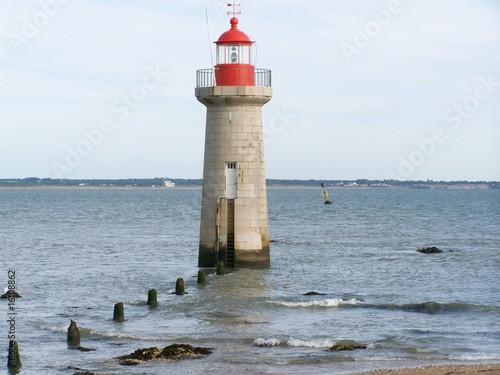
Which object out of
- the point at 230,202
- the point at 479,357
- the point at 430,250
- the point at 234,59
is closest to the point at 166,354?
the point at 479,357

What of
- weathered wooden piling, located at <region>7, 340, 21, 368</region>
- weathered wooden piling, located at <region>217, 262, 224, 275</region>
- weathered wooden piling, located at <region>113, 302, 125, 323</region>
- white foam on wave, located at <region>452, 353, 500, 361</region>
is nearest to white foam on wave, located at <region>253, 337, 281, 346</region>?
white foam on wave, located at <region>452, 353, 500, 361</region>

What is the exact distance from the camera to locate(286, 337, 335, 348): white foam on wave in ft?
83.9

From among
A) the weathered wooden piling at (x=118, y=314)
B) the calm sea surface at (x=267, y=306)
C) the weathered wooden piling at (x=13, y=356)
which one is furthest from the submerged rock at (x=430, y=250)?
the weathered wooden piling at (x=13, y=356)

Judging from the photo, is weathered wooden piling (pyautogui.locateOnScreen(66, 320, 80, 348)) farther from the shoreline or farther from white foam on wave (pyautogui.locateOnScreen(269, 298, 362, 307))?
white foam on wave (pyautogui.locateOnScreen(269, 298, 362, 307))

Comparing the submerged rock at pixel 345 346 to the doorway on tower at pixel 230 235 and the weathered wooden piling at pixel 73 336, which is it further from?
the doorway on tower at pixel 230 235

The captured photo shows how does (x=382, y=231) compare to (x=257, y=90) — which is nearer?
(x=257, y=90)

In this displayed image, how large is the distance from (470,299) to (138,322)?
12.5m

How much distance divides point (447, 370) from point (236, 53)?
61.4 ft

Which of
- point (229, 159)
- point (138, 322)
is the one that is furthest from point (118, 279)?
point (138, 322)

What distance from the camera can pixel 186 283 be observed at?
3794 centimetres

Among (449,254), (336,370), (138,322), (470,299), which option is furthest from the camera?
(449,254)

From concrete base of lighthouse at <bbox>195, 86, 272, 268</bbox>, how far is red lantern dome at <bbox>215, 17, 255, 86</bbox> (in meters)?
0.52

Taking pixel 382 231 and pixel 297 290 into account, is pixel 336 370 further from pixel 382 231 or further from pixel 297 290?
pixel 382 231

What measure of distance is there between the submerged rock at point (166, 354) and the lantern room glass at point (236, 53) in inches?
598
